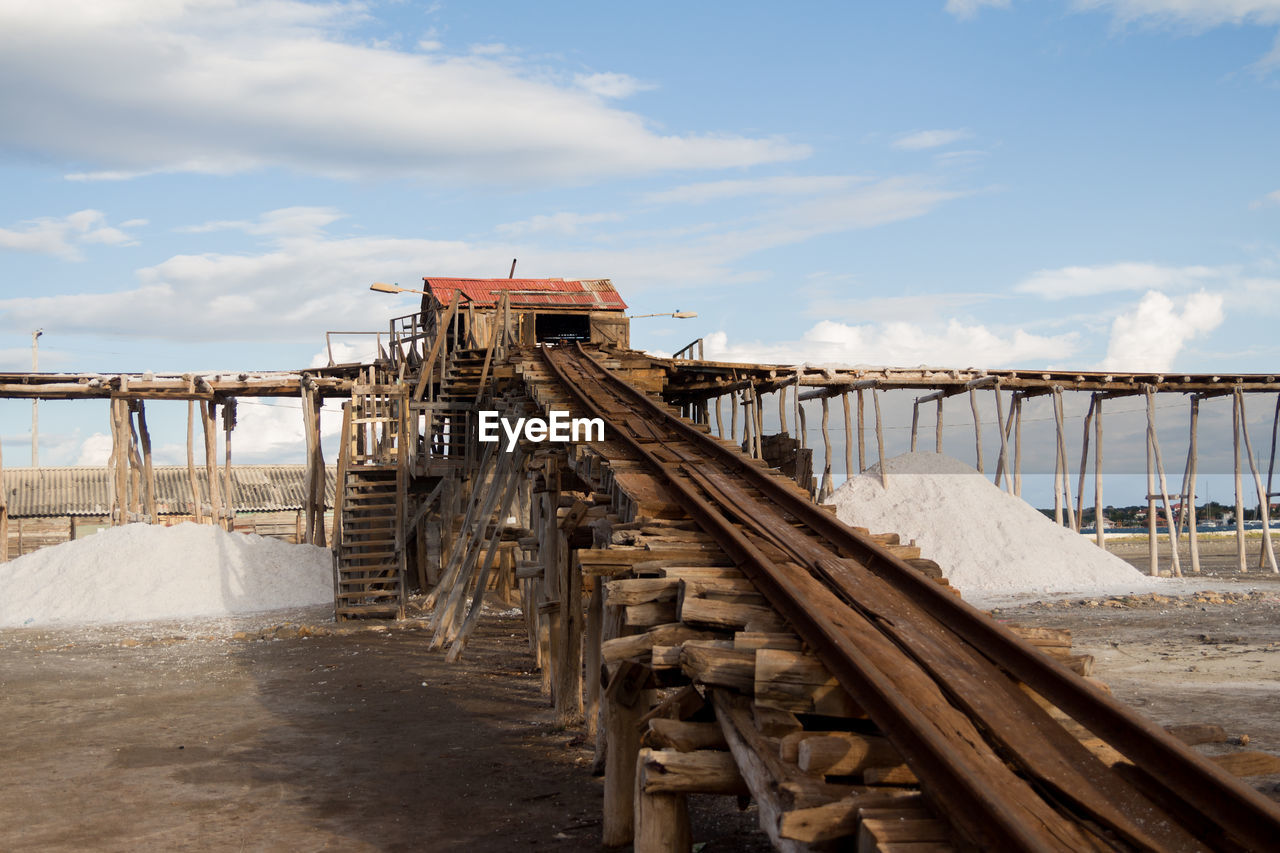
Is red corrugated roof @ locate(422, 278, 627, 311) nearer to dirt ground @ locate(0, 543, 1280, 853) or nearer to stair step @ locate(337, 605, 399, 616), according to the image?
stair step @ locate(337, 605, 399, 616)

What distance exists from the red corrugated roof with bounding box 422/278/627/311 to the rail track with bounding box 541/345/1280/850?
2138cm

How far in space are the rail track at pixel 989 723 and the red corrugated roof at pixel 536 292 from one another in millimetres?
21385

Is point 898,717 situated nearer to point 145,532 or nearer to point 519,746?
point 519,746

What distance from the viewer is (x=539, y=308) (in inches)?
1064

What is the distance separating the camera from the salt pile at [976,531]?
2045 cm

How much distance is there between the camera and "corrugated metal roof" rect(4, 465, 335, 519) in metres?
33.5

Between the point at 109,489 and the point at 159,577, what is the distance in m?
12.1

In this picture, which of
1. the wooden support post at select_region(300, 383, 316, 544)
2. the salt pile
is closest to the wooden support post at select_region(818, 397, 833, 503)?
the salt pile

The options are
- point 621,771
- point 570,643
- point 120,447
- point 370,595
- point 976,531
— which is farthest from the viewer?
point 120,447

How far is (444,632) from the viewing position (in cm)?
1627

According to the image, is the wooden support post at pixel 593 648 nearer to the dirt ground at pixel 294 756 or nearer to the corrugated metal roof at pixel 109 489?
the dirt ground at pixel 294 756

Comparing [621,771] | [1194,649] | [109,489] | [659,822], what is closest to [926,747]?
[659,822]

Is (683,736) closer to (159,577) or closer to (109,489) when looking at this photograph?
(159,577)

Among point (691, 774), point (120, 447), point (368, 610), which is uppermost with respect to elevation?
point (120, 447)
